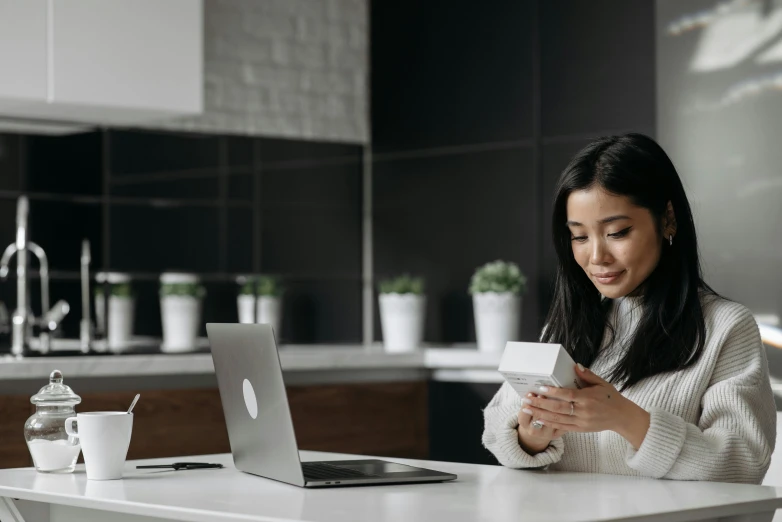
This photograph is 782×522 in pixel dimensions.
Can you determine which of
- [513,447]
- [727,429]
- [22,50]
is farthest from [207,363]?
[727,429]

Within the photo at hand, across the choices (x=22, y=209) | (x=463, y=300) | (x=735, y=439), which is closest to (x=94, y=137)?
(x=22, y=209)

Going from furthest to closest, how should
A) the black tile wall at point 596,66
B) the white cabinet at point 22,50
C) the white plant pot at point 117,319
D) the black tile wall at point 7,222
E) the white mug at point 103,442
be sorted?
1. the white plant pot at point 117,319
2. the black tile wall at point 7,222
3. the black tile wall at point 596,66
4. the white cabinet at point 22,50
5. the white mug at point 103,442

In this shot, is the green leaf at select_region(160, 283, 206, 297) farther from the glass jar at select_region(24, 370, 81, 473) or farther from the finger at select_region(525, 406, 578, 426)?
the finger at select_region(525, 406, 578, 426)

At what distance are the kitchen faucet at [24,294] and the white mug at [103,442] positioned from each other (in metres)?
2.34

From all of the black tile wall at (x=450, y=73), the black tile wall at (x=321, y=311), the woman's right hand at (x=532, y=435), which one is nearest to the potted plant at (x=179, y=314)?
the black tile wall at (x=321, y=311)

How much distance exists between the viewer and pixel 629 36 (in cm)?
431

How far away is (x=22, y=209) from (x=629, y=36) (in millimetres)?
2310

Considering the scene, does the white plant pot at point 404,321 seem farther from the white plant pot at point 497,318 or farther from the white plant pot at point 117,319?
the white plant pot at point 117,319

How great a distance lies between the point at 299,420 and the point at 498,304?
865 millimetres

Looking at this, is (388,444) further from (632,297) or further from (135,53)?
(632,297)

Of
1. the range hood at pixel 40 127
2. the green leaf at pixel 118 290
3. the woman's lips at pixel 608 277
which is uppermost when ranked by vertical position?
the range hood at pixel 40 127

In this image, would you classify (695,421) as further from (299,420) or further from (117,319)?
(117,319)

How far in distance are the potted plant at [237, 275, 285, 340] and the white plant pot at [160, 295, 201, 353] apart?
28 cm

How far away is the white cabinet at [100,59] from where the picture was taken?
13.1 feet
